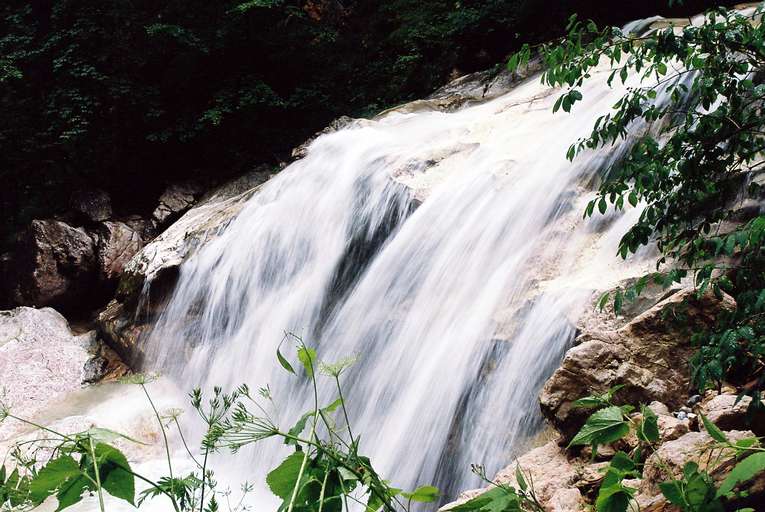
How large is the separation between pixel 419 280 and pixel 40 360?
4791 mm

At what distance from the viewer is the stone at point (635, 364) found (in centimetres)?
293

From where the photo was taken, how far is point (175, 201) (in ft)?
34.8

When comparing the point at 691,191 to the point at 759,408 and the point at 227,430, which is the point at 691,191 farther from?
the point at 227,430

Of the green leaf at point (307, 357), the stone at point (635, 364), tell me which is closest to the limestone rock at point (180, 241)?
the stone at point (635, 364)

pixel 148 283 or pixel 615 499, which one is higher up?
pixel 615 499

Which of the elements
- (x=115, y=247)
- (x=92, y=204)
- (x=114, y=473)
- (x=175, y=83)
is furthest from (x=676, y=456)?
(x=175, y=83)

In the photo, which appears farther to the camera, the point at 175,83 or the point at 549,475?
the point at 175,83

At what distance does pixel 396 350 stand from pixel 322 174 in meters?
3.12

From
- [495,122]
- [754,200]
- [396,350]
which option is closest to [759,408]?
[754,200]

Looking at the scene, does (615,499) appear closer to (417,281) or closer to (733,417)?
(733,417)

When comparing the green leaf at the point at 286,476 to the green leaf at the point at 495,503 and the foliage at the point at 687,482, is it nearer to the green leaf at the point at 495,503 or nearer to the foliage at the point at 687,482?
the green leaf at the point at 495,503

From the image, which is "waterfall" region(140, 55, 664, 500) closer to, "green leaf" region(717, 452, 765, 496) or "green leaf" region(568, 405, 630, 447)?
"green leaf" region(568, 405, 630, 447)

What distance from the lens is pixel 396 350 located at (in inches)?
185

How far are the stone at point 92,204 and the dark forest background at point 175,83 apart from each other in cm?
23
